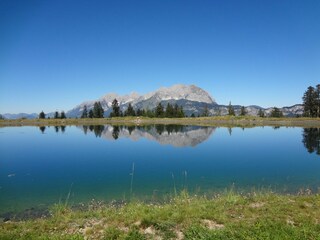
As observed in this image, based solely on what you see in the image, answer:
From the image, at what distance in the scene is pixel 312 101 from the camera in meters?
167

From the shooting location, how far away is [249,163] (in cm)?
3738

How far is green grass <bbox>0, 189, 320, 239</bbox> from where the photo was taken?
10.9 m

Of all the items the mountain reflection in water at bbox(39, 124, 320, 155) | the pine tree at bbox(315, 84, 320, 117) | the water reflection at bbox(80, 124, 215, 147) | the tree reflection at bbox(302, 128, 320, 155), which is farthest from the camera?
the pine tree at bbox(315, 84, 320, 117)

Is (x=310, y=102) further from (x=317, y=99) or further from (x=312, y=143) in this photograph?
(x=312, y=143)

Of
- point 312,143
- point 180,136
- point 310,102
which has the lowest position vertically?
point 312,143

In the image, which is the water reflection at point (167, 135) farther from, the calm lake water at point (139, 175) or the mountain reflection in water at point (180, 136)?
the calm lake water at point (139, 175)

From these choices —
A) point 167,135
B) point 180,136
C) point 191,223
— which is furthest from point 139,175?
point 167,135

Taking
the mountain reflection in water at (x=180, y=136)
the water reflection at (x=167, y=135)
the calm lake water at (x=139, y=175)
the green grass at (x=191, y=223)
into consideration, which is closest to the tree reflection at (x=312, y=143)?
the mountain reflection in water at (x=180, y=136)

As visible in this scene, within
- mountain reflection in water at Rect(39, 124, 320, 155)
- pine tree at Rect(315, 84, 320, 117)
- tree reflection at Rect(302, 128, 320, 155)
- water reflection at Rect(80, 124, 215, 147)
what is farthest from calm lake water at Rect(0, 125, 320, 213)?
pine tree at Rect(315, 84, 320, 117)

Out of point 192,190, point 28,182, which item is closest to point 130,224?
point 192,190

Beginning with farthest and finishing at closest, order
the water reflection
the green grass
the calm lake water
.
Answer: the water reflection
the calm lake water
the green grass

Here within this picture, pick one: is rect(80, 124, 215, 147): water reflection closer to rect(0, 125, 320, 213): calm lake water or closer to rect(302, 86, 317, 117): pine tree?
rect(0, 125, 320, 213): calm lake water

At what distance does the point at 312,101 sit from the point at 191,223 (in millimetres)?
177314

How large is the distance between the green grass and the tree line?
563ft
